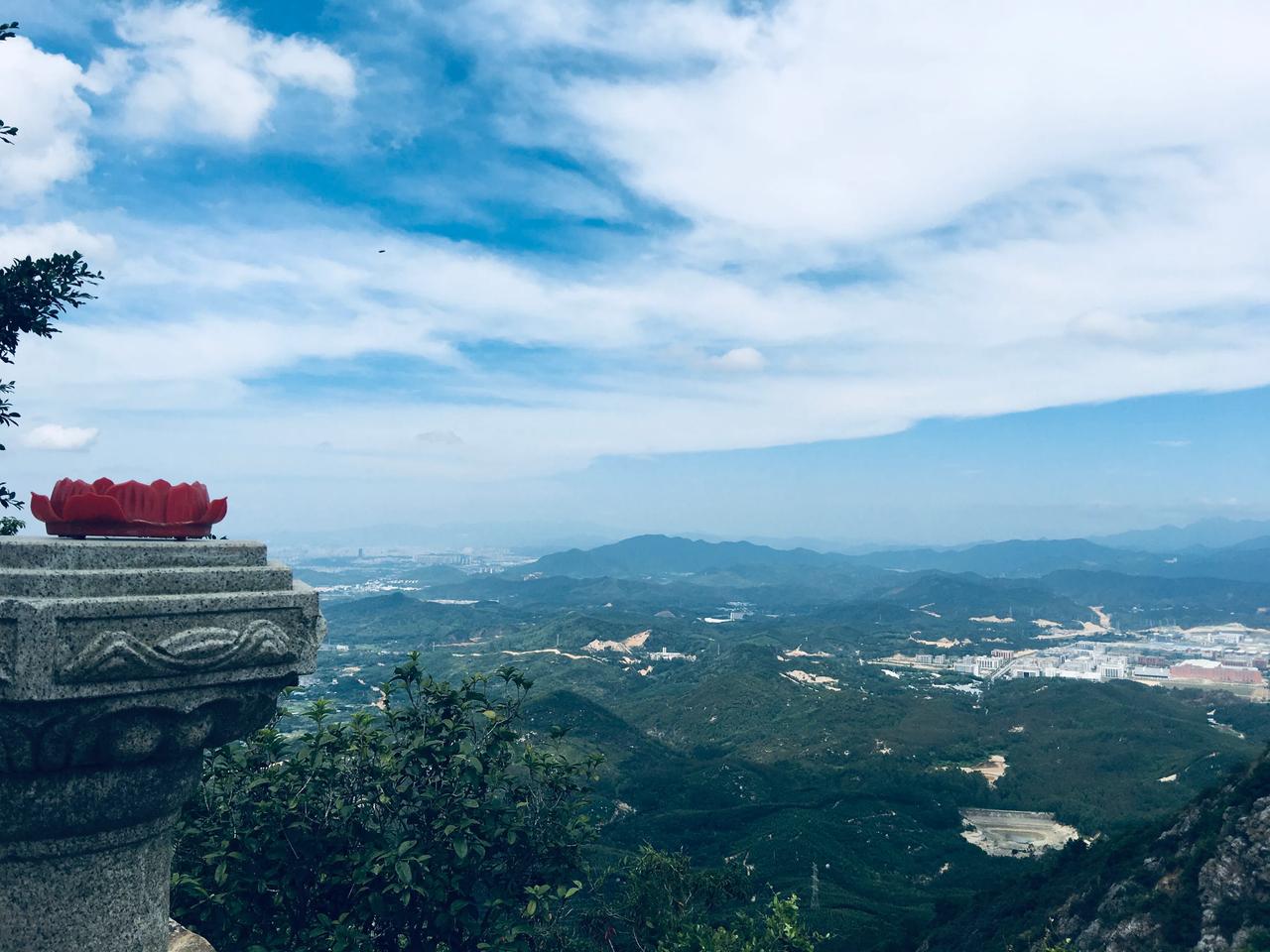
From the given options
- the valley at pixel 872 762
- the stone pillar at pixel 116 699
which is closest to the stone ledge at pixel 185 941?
the stone pillar at pixel 116 699

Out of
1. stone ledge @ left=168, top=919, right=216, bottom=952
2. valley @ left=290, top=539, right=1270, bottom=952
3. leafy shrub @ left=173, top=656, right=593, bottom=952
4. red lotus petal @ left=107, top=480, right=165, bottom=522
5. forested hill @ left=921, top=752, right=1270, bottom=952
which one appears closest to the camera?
red lotus petal @ left=107, top=480, right=165, bottom=522

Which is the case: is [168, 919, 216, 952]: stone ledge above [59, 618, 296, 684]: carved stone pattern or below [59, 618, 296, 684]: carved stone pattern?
below

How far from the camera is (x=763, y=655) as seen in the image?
6225 inches

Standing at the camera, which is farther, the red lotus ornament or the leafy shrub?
the leafy shrub

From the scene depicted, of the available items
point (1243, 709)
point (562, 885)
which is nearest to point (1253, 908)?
point (562, 885)

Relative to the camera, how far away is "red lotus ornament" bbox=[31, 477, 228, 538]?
16.2ft

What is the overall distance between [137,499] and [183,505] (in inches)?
10.0

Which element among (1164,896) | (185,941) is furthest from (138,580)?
(1164,896)

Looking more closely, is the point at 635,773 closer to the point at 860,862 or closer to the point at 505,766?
the point at 860,862

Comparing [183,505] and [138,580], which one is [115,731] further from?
[183,505]

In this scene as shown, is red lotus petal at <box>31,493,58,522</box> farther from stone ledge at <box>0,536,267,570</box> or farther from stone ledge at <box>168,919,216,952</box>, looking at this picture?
stone ledge at <box>168,919,216,952</box>

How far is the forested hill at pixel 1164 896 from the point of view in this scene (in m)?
26.9

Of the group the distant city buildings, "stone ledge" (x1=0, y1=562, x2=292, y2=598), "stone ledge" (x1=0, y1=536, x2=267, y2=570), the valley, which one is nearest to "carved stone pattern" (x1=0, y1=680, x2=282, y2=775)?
"stone ledge" (x1=0, y1=562, x2=292, y2=598)

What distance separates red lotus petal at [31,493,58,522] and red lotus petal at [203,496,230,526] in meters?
0.83
